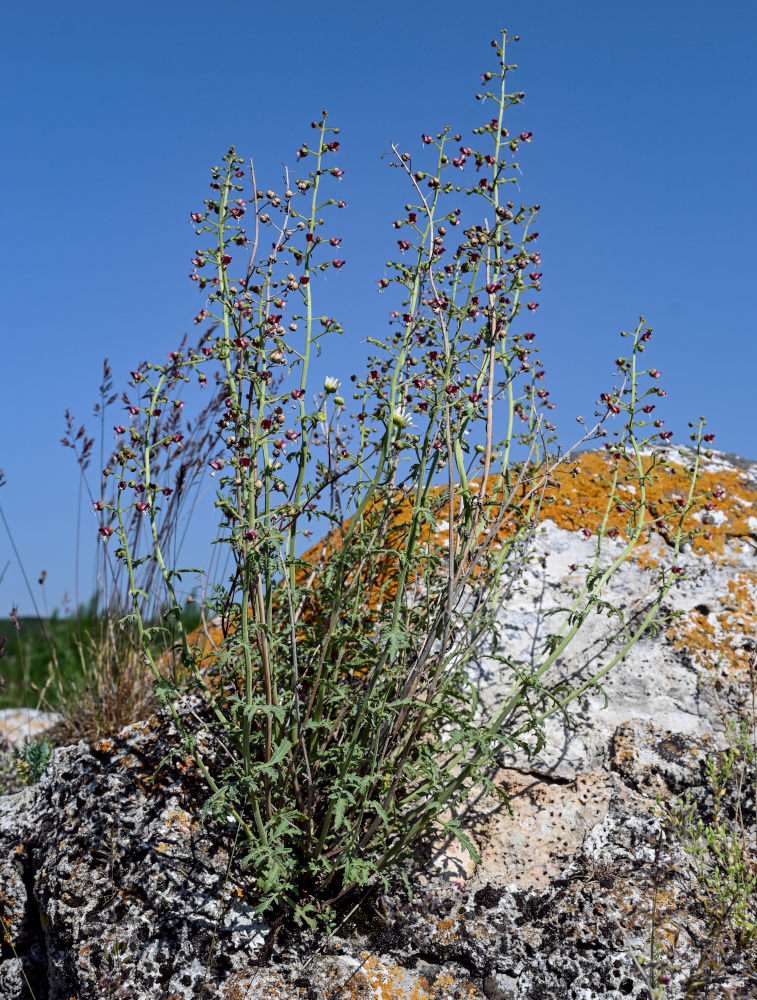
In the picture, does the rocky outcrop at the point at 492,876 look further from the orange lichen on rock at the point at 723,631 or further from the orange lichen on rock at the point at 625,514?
the orange lichen on rock at the point at 625,514

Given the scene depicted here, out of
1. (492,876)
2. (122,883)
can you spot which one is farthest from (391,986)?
(122,883)

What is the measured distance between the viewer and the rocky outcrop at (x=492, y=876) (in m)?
2.87

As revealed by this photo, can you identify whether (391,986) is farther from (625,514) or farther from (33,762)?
(33,762)

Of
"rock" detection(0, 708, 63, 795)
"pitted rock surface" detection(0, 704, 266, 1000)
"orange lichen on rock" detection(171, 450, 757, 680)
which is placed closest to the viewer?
"pitted rock surface" detection(0, 704, 266, 1000)

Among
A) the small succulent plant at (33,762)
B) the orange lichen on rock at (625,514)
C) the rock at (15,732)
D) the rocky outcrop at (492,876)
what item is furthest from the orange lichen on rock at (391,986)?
the rock at (15,732)

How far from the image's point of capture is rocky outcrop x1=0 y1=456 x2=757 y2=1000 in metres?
2.87

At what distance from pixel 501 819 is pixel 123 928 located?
1643mm

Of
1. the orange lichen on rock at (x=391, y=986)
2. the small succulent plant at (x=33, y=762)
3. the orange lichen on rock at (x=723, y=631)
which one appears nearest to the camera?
the orange lichen on rock at (x=391, y=986)

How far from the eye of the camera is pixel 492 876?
334cm

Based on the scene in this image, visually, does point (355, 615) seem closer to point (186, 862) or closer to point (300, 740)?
point (300, 740)

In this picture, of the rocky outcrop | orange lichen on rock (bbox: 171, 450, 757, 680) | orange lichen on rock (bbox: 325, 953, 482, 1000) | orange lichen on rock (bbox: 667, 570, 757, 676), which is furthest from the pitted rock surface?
orange lichen on rock (bbox: 667, 570, 757, 676)

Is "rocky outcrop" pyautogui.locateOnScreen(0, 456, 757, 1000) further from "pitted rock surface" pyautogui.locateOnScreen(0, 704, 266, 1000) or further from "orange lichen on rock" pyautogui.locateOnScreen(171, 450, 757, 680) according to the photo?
"orange lichen on rock" pyautogui.locateOnScreen(171, 450, 757, 680)

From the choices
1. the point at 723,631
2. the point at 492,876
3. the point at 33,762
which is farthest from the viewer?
the point at 33,762

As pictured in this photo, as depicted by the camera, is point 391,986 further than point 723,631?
No
